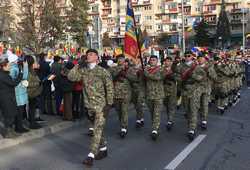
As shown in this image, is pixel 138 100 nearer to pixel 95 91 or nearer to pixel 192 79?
pixel 192 79

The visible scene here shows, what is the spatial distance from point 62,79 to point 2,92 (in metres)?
2.74

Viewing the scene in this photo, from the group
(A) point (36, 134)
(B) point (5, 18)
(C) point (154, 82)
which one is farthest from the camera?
(B) point (5, 18)

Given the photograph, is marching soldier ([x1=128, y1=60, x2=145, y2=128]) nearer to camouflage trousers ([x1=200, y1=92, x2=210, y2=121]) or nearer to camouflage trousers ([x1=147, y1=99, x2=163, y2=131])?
camouflage trousers ([x1=147, y1=99, x2=163, y2=131])

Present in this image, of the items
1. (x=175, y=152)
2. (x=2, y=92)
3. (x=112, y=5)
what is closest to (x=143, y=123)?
(x=175, y=152)

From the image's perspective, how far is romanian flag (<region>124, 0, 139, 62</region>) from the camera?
11.5 metres

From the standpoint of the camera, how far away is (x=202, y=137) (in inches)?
382

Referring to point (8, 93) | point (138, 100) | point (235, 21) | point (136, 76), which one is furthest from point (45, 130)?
point (235, 21)

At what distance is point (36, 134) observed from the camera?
10148 mm

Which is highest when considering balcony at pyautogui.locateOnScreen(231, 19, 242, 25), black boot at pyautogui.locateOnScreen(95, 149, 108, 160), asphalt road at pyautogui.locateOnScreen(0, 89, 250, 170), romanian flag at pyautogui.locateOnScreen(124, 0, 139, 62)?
balcony at pyautogui.locateOnScreen(231, 19, 242, 25)

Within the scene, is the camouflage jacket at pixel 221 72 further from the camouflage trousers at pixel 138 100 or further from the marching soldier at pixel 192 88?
the marching soldier at pixel 192 88

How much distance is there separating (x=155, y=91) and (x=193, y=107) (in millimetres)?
889

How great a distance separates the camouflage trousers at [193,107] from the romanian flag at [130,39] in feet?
7.43

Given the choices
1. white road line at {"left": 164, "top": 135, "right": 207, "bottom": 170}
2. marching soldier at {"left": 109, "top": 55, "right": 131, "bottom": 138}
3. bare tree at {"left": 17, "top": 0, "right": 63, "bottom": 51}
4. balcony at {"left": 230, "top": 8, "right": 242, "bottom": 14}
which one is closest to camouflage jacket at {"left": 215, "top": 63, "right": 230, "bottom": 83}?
white road line at {"left": 164, "top": 135, "right": 207, "bottom": 170}

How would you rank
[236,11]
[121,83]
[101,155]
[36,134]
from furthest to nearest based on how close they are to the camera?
[236,11] → [36,134] → [121,83] → [101,155]
